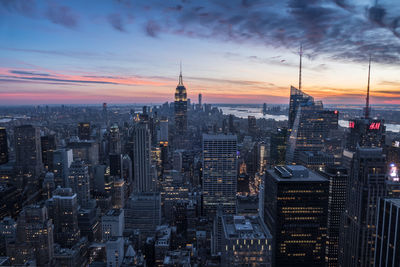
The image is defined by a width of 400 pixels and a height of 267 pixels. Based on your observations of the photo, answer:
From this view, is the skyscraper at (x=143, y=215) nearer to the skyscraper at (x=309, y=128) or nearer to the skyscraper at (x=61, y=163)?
the skyscraper at (x=61, y=163)

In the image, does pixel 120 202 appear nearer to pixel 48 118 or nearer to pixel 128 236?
pixel 128 236

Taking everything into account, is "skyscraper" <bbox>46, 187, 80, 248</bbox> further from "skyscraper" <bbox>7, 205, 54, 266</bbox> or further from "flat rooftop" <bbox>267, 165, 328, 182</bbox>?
"flat rooftop" <bbox>267, 165, 328, 182</bbox>

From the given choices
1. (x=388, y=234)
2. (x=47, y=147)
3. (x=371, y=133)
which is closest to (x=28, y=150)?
(x=47, y=147)

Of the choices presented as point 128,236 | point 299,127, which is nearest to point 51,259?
point 128,236

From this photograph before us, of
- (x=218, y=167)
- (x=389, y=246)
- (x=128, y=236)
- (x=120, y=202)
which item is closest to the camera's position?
(x=389, y=246)

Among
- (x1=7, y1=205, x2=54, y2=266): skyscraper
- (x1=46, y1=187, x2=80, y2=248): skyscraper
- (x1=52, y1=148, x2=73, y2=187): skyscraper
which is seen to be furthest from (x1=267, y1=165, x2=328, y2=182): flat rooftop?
(x1=52, y1=148, x2=73, y2=187): skyscraper

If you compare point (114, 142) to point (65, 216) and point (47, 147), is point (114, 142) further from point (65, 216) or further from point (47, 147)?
point (65, 216)

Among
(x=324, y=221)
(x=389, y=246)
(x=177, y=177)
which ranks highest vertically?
(x=389, y=246)

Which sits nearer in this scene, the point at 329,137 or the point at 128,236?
the point at 128,236

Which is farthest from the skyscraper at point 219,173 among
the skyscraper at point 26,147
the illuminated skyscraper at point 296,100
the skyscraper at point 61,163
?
the skyscraper at point 26,147
